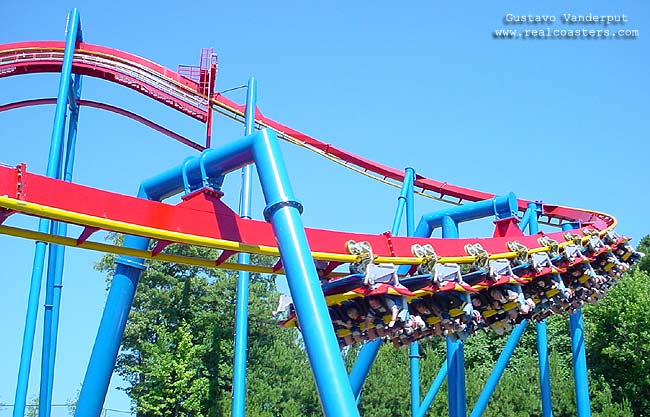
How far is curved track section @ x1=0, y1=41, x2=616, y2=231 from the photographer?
12.0m

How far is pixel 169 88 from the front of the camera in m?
13.7

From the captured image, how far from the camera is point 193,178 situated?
5.48m

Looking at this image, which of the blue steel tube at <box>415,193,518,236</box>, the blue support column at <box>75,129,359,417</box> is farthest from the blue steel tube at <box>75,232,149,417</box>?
the blue steel tube at <box>415,193,518,236</box>

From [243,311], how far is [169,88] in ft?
16.7

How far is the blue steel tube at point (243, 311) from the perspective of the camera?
1012cm

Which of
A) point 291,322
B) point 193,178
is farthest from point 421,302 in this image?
point 193,178

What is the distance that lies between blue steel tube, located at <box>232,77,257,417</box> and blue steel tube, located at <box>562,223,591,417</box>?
15.8 feet

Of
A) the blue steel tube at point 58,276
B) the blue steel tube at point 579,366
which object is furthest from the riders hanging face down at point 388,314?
the blue steel tube at point 579,366

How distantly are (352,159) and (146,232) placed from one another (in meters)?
10.9

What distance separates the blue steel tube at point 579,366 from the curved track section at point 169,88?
1598mm

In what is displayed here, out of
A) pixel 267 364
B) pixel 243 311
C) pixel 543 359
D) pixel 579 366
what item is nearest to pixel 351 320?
pixel 243 311

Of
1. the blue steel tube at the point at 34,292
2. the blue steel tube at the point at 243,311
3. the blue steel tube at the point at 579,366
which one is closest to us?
the blue steel tube at the point at 34,292

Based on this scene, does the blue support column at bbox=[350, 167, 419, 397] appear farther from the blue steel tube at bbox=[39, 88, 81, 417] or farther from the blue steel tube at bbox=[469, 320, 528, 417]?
the blue steel tube at bbox=[39, 88, 81, 417]

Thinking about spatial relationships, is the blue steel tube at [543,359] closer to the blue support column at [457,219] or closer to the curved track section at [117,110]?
the blue support column at [457,219]
